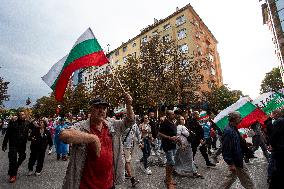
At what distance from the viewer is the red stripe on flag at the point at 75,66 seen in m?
4.79

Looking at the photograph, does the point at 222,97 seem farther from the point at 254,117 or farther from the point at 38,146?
the point at 38,146

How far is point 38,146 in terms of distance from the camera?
1007 cm

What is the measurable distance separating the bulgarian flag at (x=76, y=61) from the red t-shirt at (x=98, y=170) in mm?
1802

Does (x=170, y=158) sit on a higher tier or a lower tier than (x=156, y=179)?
higher

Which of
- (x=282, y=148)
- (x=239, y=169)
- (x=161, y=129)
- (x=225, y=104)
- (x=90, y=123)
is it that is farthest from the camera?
(x=225, y=104)

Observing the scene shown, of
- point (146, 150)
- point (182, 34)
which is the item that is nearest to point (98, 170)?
point (146, 150)

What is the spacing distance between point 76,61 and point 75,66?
102 millimetres

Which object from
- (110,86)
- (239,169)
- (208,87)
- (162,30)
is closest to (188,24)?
(162,30)

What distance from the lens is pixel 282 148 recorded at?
15.5 feet

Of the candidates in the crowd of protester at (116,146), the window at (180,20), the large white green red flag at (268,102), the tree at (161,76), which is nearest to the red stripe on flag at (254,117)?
the large white green red flag at (268,102)

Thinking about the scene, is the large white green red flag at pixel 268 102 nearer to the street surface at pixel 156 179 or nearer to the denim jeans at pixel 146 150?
the street surface at pixel 156 179

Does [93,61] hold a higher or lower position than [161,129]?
higher

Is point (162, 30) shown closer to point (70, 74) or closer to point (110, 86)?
point (110, 86)

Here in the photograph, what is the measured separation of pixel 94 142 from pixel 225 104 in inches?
1735
